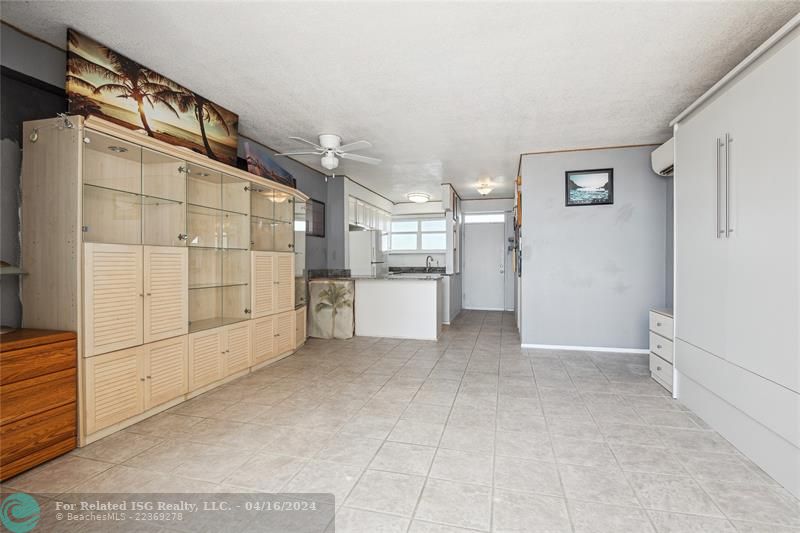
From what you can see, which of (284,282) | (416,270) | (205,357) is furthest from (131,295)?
(416,270)

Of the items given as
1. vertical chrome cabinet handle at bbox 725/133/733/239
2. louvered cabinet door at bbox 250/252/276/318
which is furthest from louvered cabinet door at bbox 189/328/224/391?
vertical chrome cabinet handle at bbox 725/133/733/239

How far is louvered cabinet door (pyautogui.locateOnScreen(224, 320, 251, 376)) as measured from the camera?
373 cm

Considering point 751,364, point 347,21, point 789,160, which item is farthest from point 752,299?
point 347,21

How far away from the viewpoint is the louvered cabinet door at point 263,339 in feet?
13.6

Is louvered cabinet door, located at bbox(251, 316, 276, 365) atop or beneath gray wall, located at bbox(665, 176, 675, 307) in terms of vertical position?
beneath

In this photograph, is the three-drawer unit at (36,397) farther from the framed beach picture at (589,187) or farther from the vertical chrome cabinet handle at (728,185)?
the framed beach picture at (589,187)

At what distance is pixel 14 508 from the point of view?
1.84 meters

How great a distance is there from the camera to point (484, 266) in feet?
30.4

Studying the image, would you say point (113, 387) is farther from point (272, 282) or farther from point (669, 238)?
point (669, 238)

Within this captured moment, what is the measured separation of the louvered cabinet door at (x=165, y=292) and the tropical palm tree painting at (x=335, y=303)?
276cm

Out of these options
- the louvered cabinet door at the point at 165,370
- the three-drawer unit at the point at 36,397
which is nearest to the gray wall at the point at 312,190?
the louvered cabinet door at the point at 165,370

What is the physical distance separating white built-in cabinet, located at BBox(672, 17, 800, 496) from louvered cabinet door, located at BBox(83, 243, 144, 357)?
408 cm

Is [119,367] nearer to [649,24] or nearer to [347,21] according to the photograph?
[347,21]

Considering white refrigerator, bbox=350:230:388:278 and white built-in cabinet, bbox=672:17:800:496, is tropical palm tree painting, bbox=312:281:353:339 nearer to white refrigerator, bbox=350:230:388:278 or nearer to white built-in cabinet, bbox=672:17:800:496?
white refrigerator, bbox=350:230:388:278
